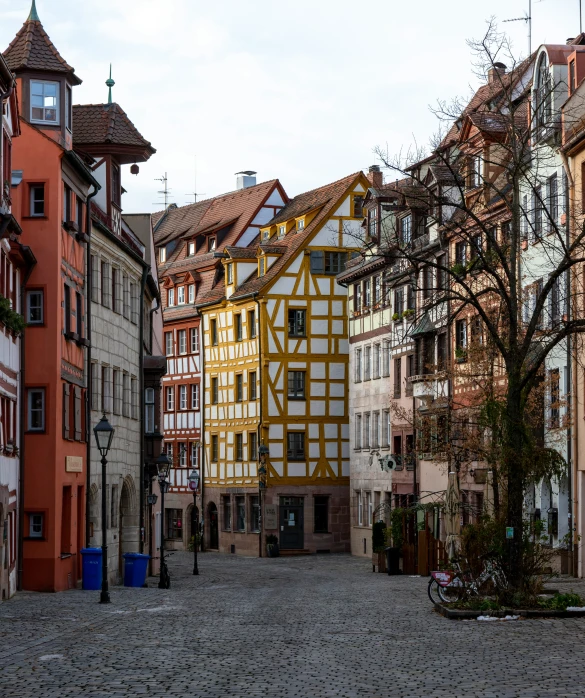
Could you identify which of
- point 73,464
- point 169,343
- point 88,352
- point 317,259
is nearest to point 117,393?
point 88,352

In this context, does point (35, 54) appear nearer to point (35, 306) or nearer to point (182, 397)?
point (35, 306)

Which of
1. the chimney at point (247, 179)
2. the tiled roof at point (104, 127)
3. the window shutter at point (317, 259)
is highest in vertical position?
the chimney at point (247, 179)

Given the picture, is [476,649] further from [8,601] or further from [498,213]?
[498,213]

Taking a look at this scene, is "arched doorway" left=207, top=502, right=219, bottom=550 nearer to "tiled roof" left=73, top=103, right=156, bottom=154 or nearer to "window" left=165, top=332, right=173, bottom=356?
"window" left=165, top=332, right=173, bottom=356

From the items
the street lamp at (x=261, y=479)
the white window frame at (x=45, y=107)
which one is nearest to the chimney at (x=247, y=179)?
the street lamp at (x=261, y=479)

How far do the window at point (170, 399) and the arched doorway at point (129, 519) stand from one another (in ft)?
102

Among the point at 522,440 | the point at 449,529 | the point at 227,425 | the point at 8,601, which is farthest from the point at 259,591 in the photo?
the point at 227,425

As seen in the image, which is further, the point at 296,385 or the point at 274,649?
the point at 296,385

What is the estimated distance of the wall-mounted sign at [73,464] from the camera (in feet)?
120

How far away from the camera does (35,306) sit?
35.6 metres

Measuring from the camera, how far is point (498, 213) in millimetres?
43875

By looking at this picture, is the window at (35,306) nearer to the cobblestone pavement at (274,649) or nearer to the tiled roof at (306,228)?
the cobblestone pavement at (274,649)

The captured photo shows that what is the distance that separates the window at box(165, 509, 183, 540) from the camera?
249 ft

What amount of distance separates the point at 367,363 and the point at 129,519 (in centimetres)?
1965
